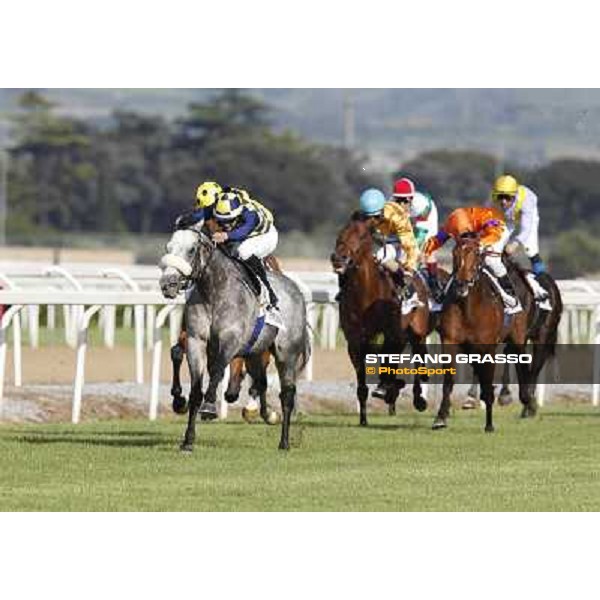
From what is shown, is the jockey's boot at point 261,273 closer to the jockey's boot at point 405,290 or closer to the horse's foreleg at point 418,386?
the jockey's boot at point 405,290

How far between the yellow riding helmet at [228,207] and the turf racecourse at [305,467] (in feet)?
4.64

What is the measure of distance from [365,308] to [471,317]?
0.82 m

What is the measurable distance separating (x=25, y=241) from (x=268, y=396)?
53.7 m

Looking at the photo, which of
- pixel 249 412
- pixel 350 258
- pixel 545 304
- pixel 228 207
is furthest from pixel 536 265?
pixel 228 207

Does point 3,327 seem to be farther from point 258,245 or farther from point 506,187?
point 506,187

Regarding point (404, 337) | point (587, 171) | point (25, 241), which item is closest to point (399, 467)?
point (404, 337)

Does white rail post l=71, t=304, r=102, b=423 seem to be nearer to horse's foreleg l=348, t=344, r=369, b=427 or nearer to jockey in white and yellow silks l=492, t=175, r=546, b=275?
horse's foreleg l=348, t=344, r=369, b=427

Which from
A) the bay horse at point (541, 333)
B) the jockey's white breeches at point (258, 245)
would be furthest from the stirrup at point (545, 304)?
the jockey's white breeches at point (258, 245)

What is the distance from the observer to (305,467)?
12.9m

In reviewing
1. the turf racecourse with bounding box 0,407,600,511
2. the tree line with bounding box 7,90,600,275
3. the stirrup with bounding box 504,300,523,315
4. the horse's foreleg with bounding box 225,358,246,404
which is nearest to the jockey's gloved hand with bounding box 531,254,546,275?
the stirrup with bounding box 504,300,523,315

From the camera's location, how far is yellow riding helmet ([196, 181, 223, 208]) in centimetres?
1359
